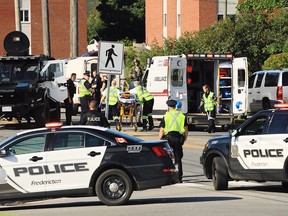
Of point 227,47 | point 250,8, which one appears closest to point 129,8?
point 227,47

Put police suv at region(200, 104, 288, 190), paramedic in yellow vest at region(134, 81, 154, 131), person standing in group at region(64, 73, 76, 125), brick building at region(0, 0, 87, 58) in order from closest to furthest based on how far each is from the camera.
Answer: police suv at region(200, 104, 288, 190) < paramedic in yellow vest at region(134, 81, 154, 131) < person standing in group at region(64, 73, 76, 125) < brick building at region(0, 0, 87, 58)

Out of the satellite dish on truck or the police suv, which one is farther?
the satellite dish on truck

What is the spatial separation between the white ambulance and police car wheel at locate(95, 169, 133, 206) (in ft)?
51.0

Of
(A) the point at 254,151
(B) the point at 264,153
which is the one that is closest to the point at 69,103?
(A) the point at 254,151

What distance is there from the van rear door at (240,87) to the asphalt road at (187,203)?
11.6 metres

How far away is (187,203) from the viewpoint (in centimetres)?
1591

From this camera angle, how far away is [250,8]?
124ft

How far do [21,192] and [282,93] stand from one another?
2337 cm

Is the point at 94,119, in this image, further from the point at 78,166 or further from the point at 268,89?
the point at 268,89

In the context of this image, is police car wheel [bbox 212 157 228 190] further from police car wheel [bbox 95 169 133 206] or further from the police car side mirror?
the police car side mirror

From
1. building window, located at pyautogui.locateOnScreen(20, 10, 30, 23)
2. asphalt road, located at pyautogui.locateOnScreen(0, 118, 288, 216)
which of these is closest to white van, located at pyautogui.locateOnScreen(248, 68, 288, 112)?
asphalt road, located at pyautogui.locateOnScreen(0, 118, 288, 216)

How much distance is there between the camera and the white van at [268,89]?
123 ft

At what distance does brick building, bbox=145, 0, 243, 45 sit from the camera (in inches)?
2296

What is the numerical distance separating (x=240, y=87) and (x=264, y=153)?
15.6m
